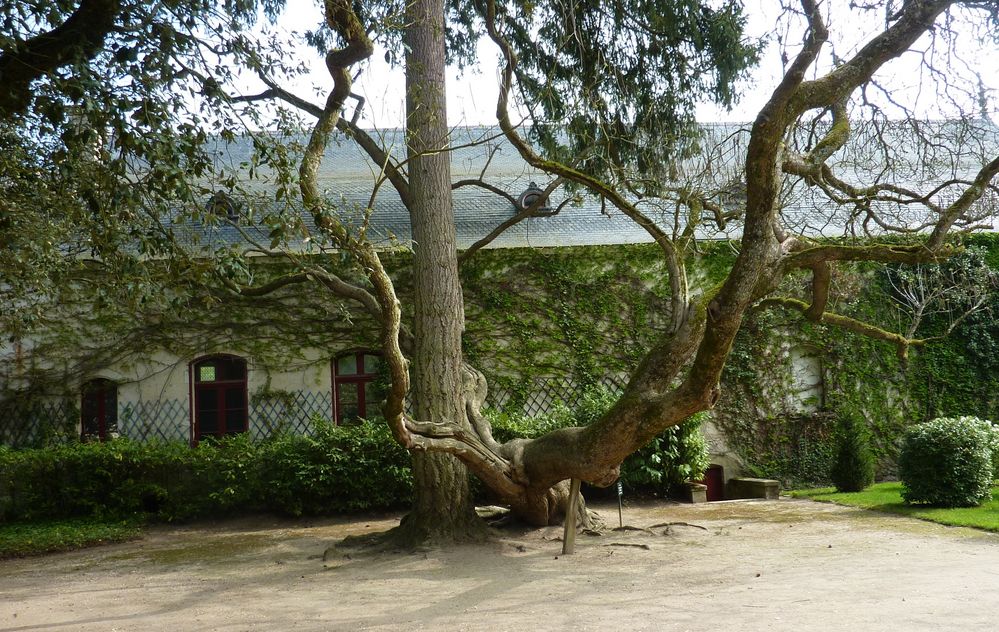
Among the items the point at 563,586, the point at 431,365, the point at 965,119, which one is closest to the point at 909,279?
the point at 965,119

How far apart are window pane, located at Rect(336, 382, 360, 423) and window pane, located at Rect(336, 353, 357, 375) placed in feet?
0.64

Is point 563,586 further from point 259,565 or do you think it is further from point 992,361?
point 992,361

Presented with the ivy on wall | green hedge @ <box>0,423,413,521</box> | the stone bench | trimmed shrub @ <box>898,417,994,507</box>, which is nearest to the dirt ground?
trimmed shrub @ <box>898,417,994,507</box>

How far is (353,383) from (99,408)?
4.06m

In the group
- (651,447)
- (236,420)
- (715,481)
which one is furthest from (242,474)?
(715,481)

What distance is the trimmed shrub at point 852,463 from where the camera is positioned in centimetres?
1188

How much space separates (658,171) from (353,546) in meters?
5.52

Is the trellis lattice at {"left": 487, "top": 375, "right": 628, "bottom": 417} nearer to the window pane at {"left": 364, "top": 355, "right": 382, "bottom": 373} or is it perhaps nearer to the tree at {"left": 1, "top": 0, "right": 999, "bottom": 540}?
the window pane at {"left": 364, "top": 355, "right": 382, "bottom": 373}

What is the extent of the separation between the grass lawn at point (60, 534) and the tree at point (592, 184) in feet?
10.9

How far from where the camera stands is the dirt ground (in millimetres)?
5430

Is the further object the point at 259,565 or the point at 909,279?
the point at 909,279

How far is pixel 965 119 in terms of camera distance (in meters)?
8.33

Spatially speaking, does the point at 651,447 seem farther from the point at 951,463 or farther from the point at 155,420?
the point at 155,420

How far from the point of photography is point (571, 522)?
8070 millimetres
